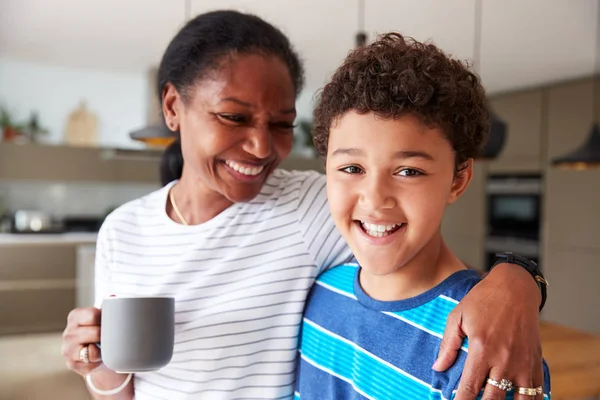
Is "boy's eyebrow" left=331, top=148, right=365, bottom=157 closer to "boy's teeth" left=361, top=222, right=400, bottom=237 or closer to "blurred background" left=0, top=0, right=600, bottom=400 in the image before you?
"boy's teeth" left=361, top=222, right=400, bottom=237

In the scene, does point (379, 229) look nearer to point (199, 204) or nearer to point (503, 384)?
point (503, 384)

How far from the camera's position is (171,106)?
3.90 feet

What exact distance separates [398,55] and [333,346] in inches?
19.0

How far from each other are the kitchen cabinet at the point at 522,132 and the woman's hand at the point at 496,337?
485 cm

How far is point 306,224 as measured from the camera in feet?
3.65

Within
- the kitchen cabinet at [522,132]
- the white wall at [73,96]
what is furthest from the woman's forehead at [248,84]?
the kitchen cabinet at [522,132]

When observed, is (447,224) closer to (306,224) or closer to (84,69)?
(84,69)

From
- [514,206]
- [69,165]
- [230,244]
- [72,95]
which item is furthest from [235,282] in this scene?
[72,95]

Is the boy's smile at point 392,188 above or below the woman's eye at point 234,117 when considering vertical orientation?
below

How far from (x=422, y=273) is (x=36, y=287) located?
4.65 m

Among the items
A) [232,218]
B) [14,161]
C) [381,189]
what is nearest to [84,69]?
[14,161]

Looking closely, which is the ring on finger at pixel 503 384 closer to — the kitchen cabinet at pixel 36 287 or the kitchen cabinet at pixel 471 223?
the kitchen cabinet at pixel 36 287

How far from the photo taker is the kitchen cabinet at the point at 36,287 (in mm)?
4727

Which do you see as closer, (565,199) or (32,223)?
(32,223)
